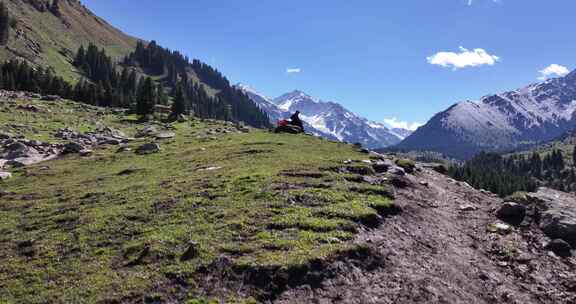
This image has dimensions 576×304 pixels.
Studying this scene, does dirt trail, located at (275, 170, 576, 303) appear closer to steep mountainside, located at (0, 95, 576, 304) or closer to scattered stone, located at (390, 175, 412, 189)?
steep mountainside, located at (0, 95, 576, 304)

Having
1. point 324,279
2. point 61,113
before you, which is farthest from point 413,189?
point 61,113

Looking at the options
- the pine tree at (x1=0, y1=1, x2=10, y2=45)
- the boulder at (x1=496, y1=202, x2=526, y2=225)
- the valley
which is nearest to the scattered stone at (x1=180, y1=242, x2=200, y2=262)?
the valley

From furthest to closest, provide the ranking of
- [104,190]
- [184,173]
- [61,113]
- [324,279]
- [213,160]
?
[61,113] → [213,160] → [184,173] → [104,190] → [324,279]

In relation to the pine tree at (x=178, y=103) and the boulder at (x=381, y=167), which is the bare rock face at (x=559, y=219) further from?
the pine tree at (x=178, y=103)

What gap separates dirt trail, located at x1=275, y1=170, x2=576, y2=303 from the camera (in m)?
15.3

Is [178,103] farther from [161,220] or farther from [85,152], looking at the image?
[161,220]

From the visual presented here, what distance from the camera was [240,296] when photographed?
45.4ft

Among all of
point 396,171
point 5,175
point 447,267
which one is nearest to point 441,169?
point 396,171

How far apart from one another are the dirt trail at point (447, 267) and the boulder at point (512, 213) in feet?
1.87

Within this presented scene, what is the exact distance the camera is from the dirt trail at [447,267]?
1527cm

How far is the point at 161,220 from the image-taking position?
20484 millimetres

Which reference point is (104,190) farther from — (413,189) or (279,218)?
(413,189)

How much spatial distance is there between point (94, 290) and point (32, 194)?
18296mm

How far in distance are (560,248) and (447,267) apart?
8027mm
